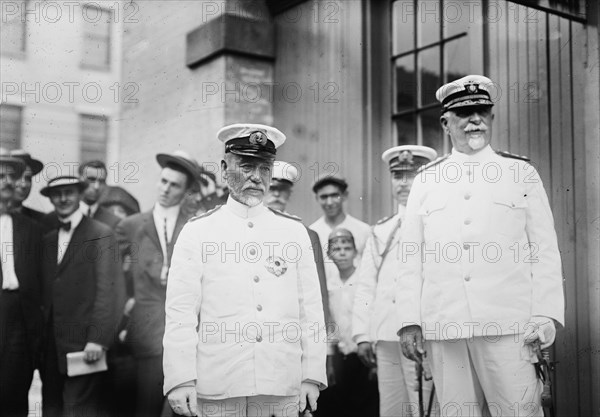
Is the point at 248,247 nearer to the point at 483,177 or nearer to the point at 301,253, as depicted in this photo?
the point at 301,253

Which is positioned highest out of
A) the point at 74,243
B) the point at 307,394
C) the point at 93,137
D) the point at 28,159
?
the point at 93,137

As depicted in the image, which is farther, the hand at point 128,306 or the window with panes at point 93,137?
the window with panes at point 93,137

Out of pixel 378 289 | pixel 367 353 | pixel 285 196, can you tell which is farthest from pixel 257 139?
pixel 367 353

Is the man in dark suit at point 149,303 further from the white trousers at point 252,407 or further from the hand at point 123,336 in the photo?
the white trousers at point 252,407

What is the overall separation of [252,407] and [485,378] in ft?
3.80

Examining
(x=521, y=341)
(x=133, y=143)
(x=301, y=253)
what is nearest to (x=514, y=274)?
(x=521, y=341)

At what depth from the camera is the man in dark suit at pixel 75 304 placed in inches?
225

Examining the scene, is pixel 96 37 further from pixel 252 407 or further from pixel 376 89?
pixel 252 407

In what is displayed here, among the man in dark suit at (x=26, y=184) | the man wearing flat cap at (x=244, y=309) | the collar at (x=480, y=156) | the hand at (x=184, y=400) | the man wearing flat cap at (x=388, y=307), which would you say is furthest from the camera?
the man in dark suit at (x=26, y=184)

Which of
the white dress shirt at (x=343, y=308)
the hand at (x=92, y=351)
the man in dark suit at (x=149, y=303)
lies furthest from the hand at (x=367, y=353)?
the hand at (x=92, y=351)

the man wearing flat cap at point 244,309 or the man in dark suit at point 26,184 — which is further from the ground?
the man in dark suit at point 26,184

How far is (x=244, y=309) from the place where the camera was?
4074mm

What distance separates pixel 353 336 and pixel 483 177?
64.3 inches

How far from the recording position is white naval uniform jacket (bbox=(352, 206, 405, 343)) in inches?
207
